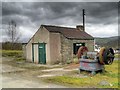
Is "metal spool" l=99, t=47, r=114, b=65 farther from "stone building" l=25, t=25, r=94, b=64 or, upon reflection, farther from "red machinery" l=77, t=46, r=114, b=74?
"stone building" l=25, t=25, r=94, b=64

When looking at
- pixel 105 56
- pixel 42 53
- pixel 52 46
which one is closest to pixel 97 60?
pixel 105 56

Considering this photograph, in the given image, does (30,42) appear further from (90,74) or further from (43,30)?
(90,74)

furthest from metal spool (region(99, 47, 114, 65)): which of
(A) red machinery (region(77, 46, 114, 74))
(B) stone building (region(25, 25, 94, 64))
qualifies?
(B) stone building (region(25, 25, 94, 64))

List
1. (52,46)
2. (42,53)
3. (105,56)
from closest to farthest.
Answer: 1. (105,56)
2. (52,46)
3. (42,53)

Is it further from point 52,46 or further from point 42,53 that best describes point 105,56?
point 42,53

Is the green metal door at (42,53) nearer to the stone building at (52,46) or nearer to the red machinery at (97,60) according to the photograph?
the stone building at (52,46)

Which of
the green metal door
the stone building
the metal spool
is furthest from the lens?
the green metal door

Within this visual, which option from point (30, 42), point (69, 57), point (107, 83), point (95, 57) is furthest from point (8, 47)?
point (107, 83)

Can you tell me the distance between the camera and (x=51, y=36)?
23031 mm

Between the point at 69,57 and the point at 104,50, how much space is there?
8695mm

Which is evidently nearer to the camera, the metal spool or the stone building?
the metal spool

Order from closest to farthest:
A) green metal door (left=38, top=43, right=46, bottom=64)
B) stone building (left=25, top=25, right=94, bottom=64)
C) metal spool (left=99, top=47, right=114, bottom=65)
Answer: metal spool (left=99, top=47, right=114, bottom=65) < stone building (left=25, top=25, right=94, bottom=64) < green metal door (left=38, top=43, right=46, bottom=64)

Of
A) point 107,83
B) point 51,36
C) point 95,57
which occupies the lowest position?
point 107,83

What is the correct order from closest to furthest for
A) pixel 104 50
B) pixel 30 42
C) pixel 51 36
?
pixel 104 50
pixel 51 36
pixel 30 42
